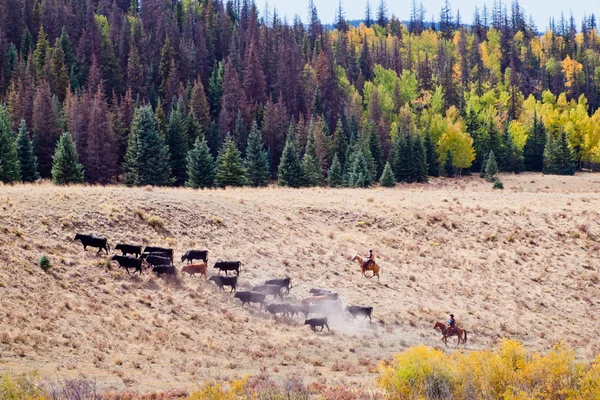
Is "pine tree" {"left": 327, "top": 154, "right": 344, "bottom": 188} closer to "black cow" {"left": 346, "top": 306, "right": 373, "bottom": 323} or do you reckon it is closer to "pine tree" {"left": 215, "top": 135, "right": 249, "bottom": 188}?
"pine tree" {"left": 215, "top": 135, "right": 249, "bottom": 188}

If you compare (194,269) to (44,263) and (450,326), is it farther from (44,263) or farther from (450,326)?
(450,326)

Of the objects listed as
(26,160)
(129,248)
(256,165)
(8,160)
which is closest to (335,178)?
(256,165)

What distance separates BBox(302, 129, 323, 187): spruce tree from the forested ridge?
1.29 feet

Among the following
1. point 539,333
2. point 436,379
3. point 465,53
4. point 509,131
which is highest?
point 465,53

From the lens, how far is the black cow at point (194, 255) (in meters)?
30.1

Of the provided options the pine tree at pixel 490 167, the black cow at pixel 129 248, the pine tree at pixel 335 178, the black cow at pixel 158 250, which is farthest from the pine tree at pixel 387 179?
the black cow at pixel 129 248

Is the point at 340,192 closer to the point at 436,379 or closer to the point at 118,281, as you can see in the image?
the point at 118,281

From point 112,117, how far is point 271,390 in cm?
7321

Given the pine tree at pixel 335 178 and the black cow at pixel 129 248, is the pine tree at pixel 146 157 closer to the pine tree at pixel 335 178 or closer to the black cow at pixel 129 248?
the pine tree at pixel 335 178

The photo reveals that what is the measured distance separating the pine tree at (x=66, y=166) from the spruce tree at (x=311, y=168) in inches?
1024

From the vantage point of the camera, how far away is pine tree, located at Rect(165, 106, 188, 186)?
256 ft

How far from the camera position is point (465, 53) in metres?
176

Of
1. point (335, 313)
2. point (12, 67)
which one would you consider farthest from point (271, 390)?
point (12, 67)

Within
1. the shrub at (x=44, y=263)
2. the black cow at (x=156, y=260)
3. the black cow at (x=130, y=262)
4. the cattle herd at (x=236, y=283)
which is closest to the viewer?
the shrub at (x=44, y=263)
